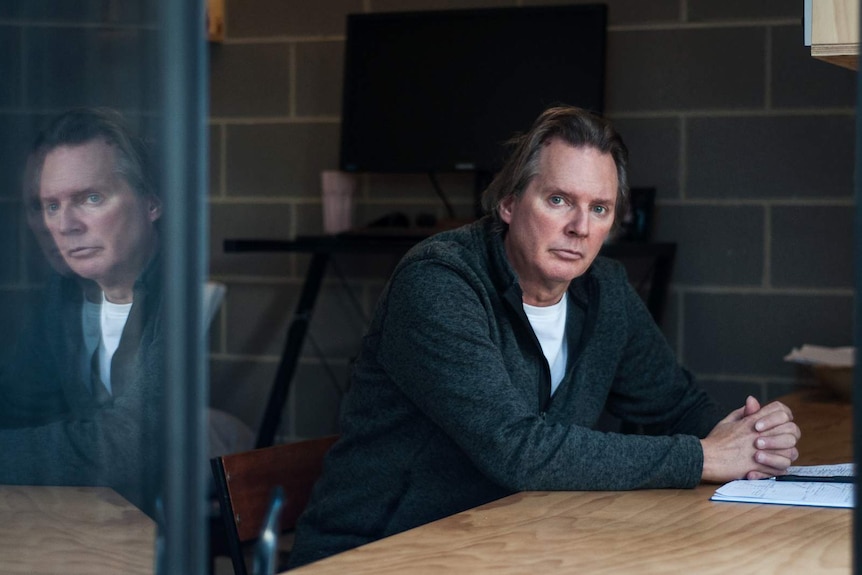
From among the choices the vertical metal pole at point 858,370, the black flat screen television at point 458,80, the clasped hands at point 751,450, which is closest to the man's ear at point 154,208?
the vertical metal pole at point 858,370

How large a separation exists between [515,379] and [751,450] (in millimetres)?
349

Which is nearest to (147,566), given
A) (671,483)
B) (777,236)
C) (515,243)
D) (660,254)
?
(671,483)

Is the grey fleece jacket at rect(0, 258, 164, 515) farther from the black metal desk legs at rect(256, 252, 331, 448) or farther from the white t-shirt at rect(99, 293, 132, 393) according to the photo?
the black metal desk legs at rect(256, 252, 331, 448)

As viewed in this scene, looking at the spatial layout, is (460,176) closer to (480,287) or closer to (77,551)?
(480,287)

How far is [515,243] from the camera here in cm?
189

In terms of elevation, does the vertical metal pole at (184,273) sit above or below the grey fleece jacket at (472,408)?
above

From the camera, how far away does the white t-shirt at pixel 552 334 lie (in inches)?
75.4

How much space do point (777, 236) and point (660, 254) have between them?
1.15 ft

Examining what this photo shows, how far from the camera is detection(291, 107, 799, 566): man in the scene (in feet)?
5.32

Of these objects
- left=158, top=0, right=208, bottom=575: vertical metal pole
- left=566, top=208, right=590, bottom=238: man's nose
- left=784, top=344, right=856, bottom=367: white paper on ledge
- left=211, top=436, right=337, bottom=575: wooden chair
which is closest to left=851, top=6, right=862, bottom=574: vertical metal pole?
left=158, top=0, right=208, bottom=575: vertical metal pole

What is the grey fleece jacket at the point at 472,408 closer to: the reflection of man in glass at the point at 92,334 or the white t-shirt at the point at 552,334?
the white t-shirt at the point at 552,334

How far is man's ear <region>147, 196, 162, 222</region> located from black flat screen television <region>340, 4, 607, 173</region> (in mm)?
2539

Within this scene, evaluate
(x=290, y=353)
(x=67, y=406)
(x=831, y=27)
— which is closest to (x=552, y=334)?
(x=831, y=27)

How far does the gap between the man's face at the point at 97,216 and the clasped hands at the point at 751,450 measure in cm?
107
